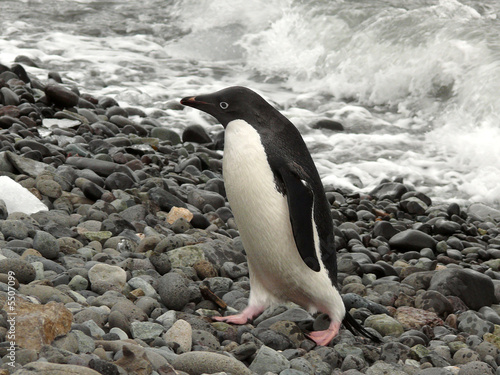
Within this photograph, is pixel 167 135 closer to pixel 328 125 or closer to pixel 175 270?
pixel 328 125

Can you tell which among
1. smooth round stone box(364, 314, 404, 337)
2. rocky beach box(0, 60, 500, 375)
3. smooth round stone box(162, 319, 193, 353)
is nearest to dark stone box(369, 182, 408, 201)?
rocky beach box(0, 60, 500, 375)

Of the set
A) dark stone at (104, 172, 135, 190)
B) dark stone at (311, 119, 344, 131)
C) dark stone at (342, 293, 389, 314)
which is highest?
dark stone at (104, 172, 135, 190)

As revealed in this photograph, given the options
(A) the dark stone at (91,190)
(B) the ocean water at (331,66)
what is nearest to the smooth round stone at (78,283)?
(A) the dark stone at (91,190)

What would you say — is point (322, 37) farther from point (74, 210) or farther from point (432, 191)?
point (74, 210)

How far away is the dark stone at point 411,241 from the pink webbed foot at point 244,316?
2221 millimetres

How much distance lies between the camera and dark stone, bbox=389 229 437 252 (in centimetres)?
561

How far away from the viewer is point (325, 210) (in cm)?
374

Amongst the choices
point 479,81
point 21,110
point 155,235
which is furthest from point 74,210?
point 479,81

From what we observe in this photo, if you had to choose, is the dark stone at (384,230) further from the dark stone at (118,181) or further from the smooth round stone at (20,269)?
the smooth round stone at (20,269)

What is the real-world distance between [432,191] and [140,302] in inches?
198

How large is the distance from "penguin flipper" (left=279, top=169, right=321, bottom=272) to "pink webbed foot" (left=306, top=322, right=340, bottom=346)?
353 mm

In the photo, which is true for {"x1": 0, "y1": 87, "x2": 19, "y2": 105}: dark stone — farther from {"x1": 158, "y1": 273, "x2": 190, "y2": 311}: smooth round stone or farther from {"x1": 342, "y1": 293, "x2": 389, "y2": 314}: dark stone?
{"x1": 342, "y1": 293, "x2": 389, "y2": 314}: dark stone

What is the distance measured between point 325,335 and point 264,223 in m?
0.65

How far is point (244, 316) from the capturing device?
3613mm
